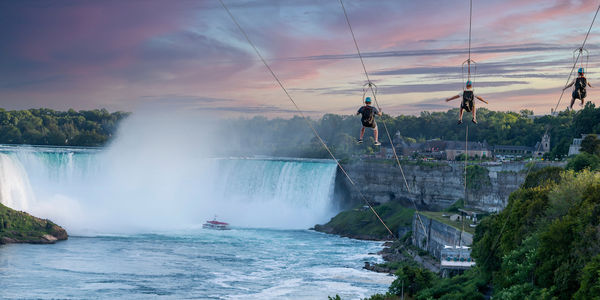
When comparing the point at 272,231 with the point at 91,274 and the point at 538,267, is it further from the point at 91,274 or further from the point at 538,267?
the point at 538,267

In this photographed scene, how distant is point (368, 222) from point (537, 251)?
32162 millimetres

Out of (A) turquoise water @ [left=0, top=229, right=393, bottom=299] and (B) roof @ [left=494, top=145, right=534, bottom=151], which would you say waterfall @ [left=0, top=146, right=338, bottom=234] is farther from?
(B) roof @ [left=494, top=145, right=534, bottom=151]

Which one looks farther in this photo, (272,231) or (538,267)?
(272,231)

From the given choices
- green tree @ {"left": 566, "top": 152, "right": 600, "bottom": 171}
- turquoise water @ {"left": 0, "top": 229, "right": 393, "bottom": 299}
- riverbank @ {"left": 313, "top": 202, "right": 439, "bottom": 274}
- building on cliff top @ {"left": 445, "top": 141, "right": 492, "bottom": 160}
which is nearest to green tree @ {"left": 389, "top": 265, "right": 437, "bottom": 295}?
turquoise water @ {"left": 0, "top": 229, "right": 393, "bottom": 299}

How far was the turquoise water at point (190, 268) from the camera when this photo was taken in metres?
34.4

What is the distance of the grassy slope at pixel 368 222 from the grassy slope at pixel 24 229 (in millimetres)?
21935

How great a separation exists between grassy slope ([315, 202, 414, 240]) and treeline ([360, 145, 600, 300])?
62.9 ft

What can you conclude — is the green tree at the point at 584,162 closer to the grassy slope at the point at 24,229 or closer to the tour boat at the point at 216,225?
the tour boat at the point at 216,225

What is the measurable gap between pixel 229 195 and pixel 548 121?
37516 mm

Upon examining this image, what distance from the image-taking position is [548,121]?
77875 millimetres

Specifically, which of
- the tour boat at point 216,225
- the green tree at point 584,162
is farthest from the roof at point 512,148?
the green tree at point 584,162

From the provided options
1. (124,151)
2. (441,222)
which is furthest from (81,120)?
(441,222)

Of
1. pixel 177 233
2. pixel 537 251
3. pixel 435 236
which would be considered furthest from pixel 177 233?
pixel 537 251

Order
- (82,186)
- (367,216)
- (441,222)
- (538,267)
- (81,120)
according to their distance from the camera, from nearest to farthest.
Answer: (538,267) < (441,222) < (367,216) < (82,186) < (81,120)
